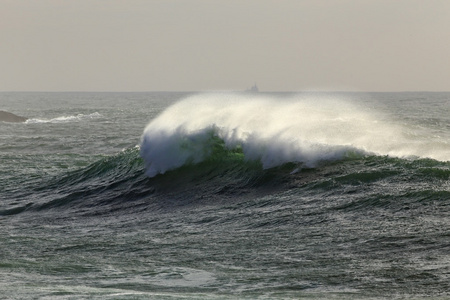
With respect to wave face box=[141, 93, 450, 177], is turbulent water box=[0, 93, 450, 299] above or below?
below

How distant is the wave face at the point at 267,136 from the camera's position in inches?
671

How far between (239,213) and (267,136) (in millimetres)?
5233

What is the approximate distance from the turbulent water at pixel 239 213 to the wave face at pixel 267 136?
0.06 meters

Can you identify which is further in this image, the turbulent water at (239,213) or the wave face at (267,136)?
the wave face at (267,136)

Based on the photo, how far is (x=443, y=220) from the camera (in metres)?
10.9

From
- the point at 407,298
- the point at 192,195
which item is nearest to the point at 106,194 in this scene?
the point at 192,195

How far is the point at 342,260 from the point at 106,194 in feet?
29.5

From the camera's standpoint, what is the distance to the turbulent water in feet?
28.3

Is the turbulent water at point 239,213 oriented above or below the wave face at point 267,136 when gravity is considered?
below

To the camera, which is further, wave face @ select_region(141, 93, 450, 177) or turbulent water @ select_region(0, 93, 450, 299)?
wave face @ select_region(141, 93, 450, 177)

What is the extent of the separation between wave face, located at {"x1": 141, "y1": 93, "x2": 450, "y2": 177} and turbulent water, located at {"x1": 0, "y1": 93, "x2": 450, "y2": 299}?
56mm

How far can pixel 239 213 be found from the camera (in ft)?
43.4

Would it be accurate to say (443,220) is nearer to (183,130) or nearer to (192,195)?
(192,195)

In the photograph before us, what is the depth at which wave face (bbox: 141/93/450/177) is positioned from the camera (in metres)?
17.0
